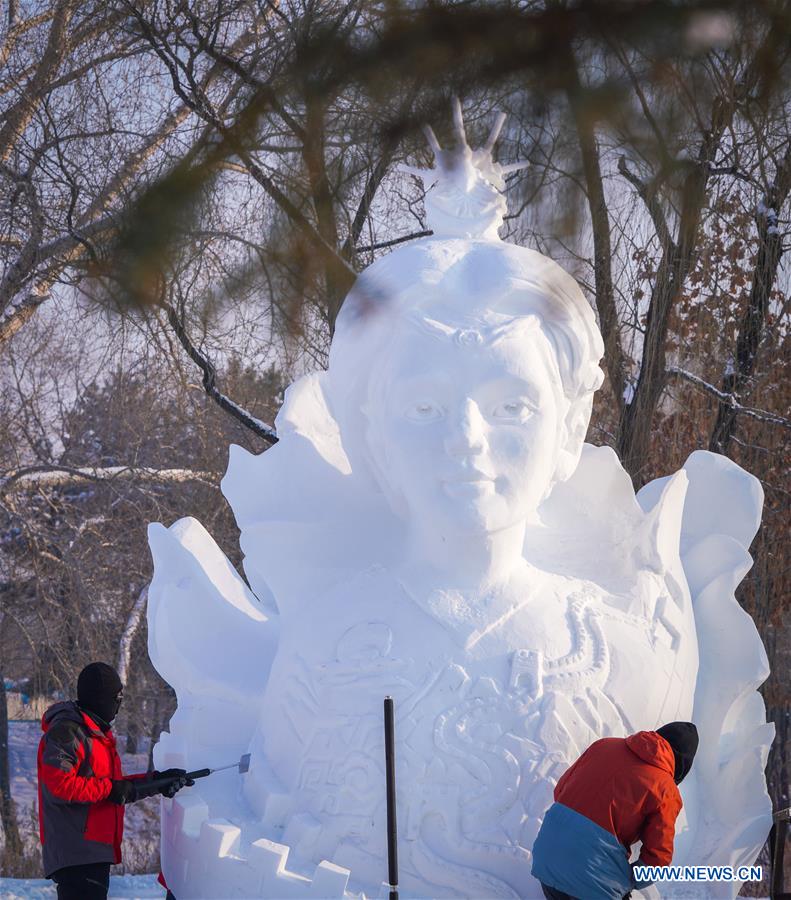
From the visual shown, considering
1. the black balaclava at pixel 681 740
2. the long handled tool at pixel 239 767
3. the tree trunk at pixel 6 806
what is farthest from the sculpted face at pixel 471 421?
the tree trunk at pixel 6 806

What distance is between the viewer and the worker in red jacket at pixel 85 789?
364cm

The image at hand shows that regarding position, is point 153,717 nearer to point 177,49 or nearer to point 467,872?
point 177,49

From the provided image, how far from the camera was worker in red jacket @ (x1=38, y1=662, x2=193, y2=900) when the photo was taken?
364 cm

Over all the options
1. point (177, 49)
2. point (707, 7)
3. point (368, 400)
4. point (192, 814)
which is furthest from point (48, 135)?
point (707, 7)

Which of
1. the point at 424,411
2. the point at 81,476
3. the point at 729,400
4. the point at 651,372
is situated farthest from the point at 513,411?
the point at 81,476

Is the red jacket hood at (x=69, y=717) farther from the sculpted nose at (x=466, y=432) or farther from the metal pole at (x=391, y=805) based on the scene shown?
the sculpted nose at (x=466, y=432)

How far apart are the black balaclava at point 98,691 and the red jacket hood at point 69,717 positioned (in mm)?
33

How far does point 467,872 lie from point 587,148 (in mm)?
1962

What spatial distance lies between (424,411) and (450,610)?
59cm

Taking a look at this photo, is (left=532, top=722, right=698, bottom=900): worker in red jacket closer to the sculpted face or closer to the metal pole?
the metal pole

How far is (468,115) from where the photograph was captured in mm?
3662

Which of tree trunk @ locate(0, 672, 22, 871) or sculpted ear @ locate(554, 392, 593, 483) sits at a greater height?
sculpted ear @ locate(554, 392, 593, 483)

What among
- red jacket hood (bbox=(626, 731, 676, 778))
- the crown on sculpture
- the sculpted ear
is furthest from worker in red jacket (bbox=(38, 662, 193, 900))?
the crown on sculpture

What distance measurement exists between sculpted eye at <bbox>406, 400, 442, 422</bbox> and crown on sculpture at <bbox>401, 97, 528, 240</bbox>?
2.12 ft
